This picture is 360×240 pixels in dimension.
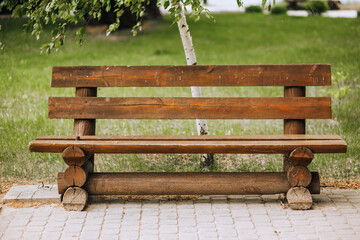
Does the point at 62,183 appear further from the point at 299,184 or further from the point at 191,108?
the point at 299,184

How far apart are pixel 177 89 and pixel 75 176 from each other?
5586 millimetres

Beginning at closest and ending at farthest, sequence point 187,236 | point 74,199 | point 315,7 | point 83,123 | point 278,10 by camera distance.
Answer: point 187,236 < point 74,199 < point 83,123 < point 315,7 < point 278,10

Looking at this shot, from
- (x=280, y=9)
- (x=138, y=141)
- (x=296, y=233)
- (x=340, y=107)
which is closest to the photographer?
(x=296, y=233)

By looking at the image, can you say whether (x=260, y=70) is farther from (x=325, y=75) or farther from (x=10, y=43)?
(x=10, y=43)

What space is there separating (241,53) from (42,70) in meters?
5.72

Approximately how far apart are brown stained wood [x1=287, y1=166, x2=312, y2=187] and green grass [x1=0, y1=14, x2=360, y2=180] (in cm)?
126

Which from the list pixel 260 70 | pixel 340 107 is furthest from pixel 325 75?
pixel 340 107

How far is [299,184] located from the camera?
15.0 feet

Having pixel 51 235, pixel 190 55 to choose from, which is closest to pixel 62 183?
pixel 51 235

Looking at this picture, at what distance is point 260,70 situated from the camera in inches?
191

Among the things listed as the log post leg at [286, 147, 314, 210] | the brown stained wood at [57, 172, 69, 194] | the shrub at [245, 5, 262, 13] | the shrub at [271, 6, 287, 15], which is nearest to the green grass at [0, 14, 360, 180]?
the brown stained wood at [57, 172, 69, 194]

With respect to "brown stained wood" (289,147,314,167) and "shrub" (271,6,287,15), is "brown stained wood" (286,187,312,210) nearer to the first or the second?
"brown stained wood" (289,147,314,167)

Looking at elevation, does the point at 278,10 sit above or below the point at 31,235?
below

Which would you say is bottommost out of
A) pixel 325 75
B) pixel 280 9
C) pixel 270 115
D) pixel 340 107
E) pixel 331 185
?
pixel 280 9
